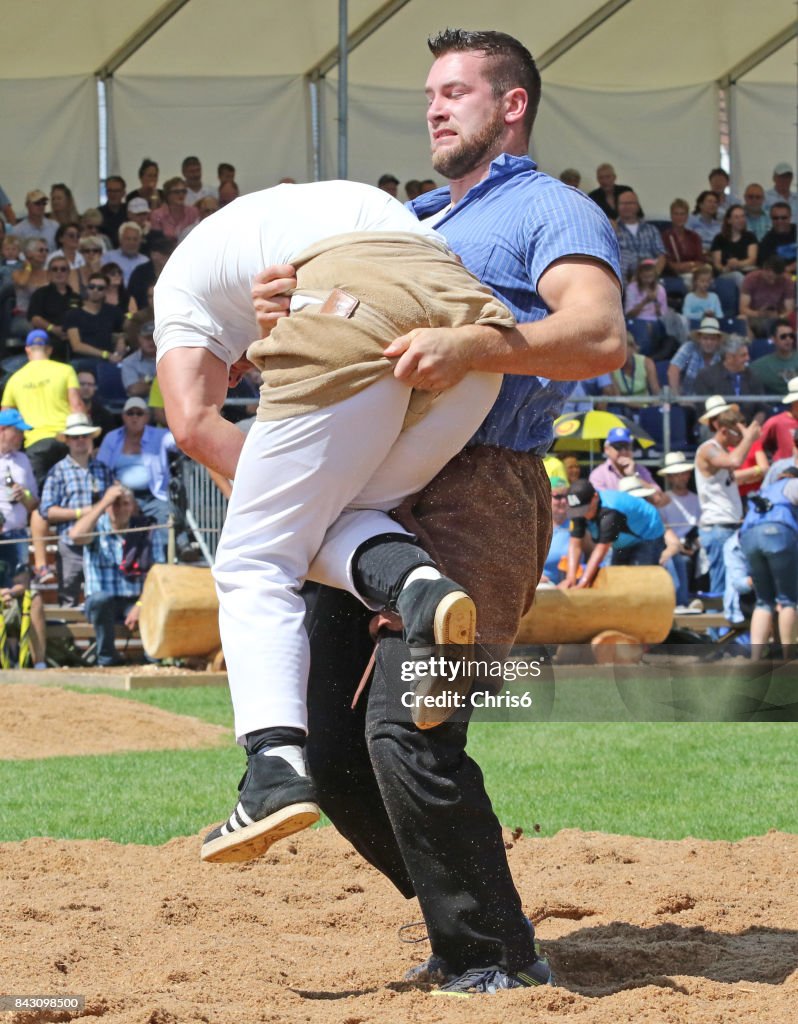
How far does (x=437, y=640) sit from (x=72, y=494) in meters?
11.4

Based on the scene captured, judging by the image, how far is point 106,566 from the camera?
13.8 metres

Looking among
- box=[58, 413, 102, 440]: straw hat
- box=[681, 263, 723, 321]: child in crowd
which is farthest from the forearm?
box=[681, 263, 723, 321]: child in crowd

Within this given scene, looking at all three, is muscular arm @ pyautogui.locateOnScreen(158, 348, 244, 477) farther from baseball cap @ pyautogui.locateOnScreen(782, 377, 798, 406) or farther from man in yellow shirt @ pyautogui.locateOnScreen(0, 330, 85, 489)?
man in yellow shirt @ pyautogui.locateOnScreen(0, 330, 85, 489)

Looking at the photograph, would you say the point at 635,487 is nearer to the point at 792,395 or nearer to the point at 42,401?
the point at 792,395

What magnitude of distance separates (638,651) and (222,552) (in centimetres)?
876

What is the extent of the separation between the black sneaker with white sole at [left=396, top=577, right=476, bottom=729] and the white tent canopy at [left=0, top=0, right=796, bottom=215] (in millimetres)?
14898

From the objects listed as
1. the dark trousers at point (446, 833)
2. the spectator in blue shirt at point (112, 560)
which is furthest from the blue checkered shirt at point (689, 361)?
the dark trousers at point (446, 833)

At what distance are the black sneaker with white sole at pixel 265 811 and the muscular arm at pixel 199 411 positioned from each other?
2.57 feet

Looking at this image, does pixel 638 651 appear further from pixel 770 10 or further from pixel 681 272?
pixel 770 10

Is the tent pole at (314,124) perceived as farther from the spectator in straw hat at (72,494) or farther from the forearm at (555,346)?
the forearm at (555,346)

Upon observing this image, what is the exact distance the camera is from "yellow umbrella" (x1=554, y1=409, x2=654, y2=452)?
14.7 m

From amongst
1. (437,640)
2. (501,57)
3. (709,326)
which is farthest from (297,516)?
(709,326)

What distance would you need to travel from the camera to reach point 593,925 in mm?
4625

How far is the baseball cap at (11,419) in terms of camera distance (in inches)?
552
